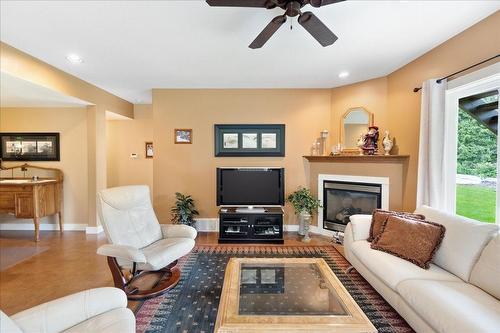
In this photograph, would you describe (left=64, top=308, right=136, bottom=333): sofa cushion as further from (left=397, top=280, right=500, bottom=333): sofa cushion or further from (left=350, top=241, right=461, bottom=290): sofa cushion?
(left=350, top=241, right=461, bottom=290): sofa cushion

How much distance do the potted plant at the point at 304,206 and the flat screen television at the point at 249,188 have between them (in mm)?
252

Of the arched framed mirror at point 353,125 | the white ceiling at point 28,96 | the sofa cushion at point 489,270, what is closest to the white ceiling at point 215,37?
the white ceiling at point 28,96

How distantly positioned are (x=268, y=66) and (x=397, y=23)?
1.60m

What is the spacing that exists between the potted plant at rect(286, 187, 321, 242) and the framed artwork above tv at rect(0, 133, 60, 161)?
4537 millimetres

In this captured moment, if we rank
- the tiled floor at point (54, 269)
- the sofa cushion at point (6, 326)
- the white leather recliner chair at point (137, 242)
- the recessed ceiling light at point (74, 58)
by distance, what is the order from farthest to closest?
the recessed ceiling light at point (74, 58) → the tiled floor at point (54, 269) → the white leather recliner chair at point (137, 242) → the sofa cushion at point (6, 326)

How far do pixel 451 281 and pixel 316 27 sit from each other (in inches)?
88.8

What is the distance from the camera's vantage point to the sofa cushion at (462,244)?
1933mm

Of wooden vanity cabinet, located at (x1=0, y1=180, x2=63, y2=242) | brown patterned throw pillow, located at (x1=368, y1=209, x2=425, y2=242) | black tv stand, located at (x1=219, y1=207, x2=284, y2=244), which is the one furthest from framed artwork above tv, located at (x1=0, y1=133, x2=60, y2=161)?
brown patterned throw pillow, located at (x1=368, y1=209, x2=425, y2=242)

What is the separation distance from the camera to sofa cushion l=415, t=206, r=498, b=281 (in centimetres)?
193

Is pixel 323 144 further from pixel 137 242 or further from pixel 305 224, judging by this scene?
pixel 137 242

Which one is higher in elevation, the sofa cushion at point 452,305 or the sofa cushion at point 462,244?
the sofa cushion at point 462,244

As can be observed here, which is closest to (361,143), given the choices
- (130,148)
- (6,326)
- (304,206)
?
(304,206)

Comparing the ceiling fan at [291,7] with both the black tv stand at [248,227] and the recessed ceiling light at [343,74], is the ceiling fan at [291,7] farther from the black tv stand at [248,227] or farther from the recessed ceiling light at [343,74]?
the black tv stand at [248,227]

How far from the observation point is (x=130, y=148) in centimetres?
578
